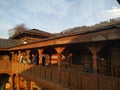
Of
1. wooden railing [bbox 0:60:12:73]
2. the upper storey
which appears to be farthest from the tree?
wooden railing [bbox 0:60:12:73]

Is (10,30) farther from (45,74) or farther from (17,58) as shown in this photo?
(45,74)

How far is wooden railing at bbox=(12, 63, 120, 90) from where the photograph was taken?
676cm

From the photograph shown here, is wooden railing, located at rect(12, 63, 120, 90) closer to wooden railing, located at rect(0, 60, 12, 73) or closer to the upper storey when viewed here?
wooden railing, located at rect(0, 60, 12, 73)

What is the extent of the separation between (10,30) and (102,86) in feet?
191

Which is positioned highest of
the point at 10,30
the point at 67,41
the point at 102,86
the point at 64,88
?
the point at 10,30

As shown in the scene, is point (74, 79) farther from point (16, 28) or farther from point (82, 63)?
point (16, 28)

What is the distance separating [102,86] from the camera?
7.03 meters

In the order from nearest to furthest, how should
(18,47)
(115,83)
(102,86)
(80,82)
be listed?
(115,83), (102,86), (80,82), (18,47)

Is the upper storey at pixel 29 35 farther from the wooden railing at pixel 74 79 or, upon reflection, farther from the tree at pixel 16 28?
the tree at pixel 16 28

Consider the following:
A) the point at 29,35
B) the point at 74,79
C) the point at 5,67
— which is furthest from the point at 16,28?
the point at 74,79

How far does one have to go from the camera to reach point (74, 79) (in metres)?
8.85

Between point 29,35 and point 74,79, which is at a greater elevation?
point 29,35

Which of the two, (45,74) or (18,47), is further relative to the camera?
(18,47)

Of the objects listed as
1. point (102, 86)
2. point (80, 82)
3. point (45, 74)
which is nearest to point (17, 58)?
point (45, 74)
